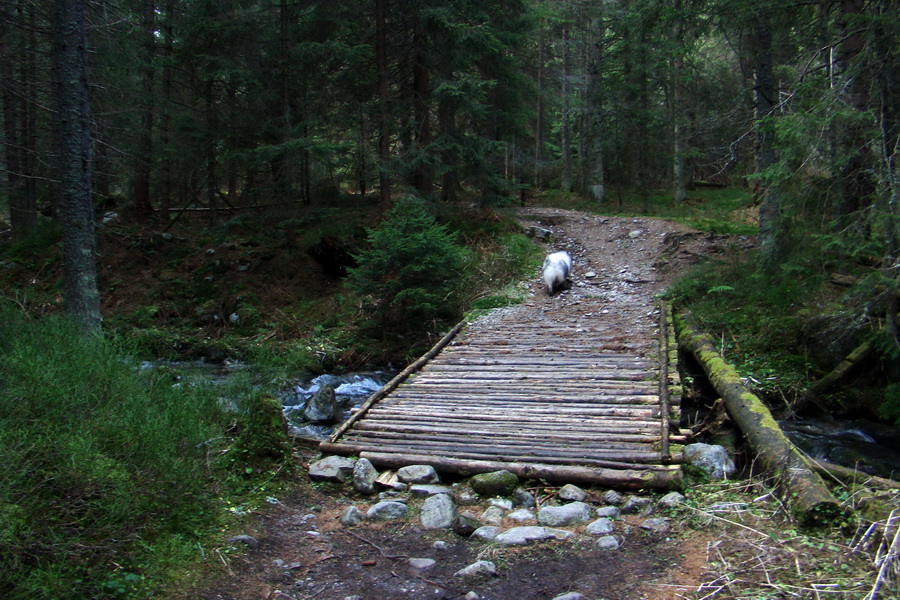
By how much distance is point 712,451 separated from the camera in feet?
19.7

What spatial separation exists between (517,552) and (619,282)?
34.2 ft

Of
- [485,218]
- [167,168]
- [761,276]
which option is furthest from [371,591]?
[167,168]

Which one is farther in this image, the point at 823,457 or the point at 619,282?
the point at 619,282

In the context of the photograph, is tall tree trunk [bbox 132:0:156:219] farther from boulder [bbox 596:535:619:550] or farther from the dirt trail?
boulder [bbox 596:535:619:550]

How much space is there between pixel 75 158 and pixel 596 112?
59.0 ft

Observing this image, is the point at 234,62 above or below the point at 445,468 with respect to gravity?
above

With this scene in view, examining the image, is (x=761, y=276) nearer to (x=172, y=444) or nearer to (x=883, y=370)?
(x=883, y=370)

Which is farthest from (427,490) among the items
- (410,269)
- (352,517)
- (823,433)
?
(410,269)

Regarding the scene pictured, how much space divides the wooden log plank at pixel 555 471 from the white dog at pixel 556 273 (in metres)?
7.80

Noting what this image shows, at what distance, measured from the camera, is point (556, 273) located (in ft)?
43.4

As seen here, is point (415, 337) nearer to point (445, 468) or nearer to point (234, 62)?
point (445, 468)

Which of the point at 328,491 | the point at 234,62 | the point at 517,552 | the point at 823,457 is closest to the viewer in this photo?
the point at 517,552

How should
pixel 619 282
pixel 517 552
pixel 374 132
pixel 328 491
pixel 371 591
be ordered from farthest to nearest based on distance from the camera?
pixel 374 132
pixel 619 282
pixel 328 491
pixel 517 552
pixel 371 591

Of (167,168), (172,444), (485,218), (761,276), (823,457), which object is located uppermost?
(167,168)
